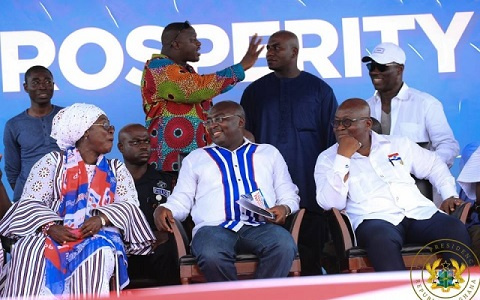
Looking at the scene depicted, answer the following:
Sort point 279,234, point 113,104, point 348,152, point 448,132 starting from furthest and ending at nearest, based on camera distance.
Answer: point 113,104
point 448,132
point 348,152
point 279,234

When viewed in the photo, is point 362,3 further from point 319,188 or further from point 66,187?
point 66,187

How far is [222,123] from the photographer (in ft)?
15.1

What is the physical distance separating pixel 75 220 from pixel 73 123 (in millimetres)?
510

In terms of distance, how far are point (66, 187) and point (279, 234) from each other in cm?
111

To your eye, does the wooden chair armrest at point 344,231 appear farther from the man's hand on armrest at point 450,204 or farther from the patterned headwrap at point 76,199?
the patterned headwrap at point 76,199

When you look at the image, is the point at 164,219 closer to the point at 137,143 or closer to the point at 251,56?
the point at 137,143

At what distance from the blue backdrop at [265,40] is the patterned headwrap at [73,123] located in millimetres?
2061

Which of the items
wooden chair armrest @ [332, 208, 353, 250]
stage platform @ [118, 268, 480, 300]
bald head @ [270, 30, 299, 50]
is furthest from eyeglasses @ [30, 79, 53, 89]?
stage platform @ [118, 268, 480, 300]

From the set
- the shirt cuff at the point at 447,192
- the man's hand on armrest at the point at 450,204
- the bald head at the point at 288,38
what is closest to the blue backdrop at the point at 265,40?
the bald head at the point at 288,38

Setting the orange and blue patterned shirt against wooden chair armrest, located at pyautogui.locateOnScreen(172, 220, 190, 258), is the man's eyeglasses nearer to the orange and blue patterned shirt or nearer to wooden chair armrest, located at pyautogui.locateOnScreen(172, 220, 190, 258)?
the orange and blue patterned shirt

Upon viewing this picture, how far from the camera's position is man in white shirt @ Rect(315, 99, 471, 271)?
4.32m

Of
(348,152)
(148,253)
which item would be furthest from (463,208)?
(148,253)

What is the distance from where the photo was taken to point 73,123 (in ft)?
14.4

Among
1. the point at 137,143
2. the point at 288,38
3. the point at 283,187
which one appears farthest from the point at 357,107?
the point at 137,143
